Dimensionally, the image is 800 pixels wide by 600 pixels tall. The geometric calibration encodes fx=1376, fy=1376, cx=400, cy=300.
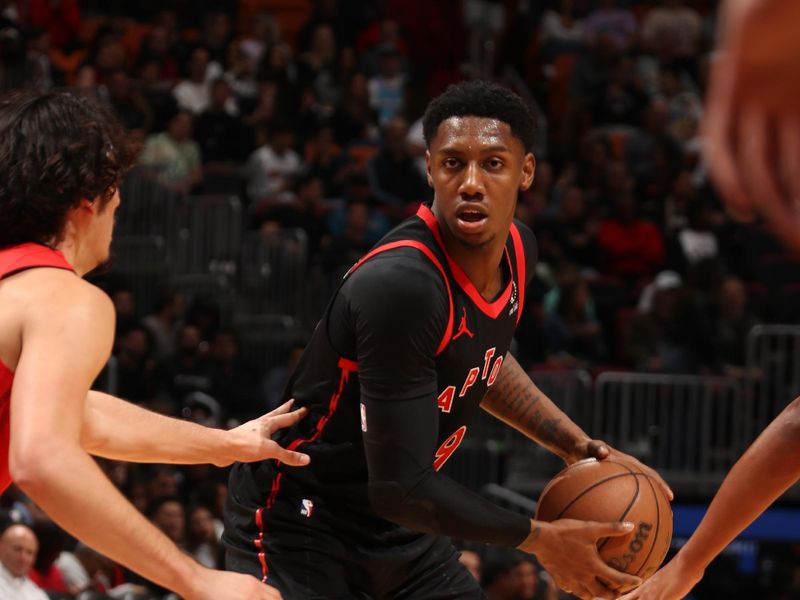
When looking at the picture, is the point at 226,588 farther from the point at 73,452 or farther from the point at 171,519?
the point at 171,519

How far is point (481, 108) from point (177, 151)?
9729 mm

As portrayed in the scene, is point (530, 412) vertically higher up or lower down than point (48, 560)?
higher up

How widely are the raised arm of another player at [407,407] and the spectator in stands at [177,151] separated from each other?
9.53m

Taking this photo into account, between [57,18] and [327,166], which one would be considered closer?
[327,166]

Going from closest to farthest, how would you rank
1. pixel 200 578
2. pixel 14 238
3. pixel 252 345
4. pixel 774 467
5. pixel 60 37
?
pixel 200 578, pixel 14 238, pixel 774 467, pixel 252 345, pixel 60 37

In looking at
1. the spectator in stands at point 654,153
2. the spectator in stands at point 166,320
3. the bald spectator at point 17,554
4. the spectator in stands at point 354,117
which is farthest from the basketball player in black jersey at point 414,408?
the spectator in stands at point 354,117

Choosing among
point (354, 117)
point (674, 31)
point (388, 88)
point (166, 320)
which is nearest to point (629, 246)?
point (354, 117)

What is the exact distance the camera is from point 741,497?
3.78 meters

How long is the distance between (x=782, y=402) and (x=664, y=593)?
752 cm

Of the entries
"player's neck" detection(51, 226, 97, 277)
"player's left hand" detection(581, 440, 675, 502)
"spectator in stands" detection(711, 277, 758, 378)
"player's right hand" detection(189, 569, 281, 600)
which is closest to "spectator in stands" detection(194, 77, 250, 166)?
"spectator in stands" detection(711, 277, 758, 378)

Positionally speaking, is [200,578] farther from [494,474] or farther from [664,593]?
[494,474]

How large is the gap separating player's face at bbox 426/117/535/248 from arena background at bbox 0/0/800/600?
4874 millimetres

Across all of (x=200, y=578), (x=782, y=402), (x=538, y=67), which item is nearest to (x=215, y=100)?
(x=538, y=67)

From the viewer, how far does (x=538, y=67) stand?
55.2 ft
